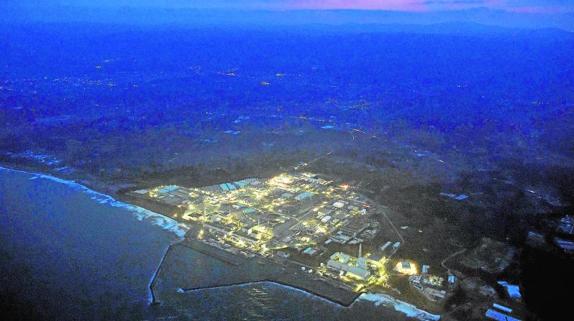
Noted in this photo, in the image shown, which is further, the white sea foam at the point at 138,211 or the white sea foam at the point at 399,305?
the white sea foam at the point at 138,211

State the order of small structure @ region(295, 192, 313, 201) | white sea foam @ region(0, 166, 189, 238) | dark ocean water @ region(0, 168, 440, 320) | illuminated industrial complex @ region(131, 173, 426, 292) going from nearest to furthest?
1. dark ocean water @ region(0, 168, 440, 320)
2. illuminated industrial complex @ region(131, 173, 426, 292)
3. white sea foam @ region(0, 166, 189, 238)
4. small structure @ region(295, 192, 313, 201)

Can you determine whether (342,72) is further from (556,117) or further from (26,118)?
(26,118)

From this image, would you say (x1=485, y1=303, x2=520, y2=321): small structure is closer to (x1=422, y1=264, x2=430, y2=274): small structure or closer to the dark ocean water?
(x1=422, y1=264, x2=430, y2=274): small structure


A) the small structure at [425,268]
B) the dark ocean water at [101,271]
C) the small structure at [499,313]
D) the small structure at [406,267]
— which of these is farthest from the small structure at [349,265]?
the small structure at [499,313]

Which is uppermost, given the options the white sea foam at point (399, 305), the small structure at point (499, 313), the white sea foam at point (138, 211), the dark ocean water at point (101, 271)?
the small structure at point (499, 313)

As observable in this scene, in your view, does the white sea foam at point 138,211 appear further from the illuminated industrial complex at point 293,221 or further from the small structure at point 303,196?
the small structure at point 303,196

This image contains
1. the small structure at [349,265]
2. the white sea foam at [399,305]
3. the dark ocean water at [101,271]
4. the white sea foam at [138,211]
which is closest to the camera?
the white sea foam at [399,305]

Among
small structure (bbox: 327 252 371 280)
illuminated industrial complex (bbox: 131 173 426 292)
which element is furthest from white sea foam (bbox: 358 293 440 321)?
small structure (bbox: 327 252 371 280)
